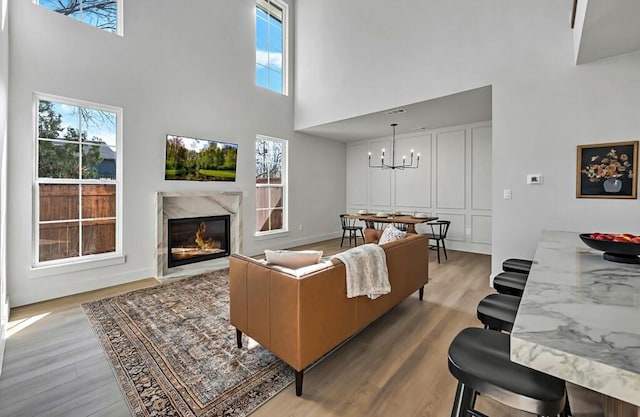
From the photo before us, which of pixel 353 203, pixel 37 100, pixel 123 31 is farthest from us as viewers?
pixel 353 203

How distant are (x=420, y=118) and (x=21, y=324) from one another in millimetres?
5993

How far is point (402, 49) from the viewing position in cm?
452

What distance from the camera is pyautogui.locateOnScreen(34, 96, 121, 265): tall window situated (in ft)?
11.1

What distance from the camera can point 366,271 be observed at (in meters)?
2.25

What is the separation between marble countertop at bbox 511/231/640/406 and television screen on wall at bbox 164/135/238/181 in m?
4.54

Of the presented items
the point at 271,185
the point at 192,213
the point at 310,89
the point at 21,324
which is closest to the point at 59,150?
the point at 192,213

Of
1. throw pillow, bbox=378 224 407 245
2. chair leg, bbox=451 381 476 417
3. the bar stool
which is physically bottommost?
chair leg, bbox=451 381 476 417

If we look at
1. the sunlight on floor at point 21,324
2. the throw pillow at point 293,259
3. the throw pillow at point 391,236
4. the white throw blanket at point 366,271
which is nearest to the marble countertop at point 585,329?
the white throw blanket at point 366,271

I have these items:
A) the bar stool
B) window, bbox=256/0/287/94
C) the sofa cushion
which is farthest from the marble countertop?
window, bbox=256/0/287/94

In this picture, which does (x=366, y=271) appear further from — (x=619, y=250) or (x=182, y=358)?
(x=182, y=358)

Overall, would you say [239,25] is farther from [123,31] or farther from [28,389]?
[28,389]

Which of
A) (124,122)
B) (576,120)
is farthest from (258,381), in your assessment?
(576,120)

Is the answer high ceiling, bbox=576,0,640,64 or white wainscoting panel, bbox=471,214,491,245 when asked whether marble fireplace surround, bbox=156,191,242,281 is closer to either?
white wainscoting panel, bbox=471,214,491,245

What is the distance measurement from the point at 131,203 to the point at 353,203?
5.19 meters
